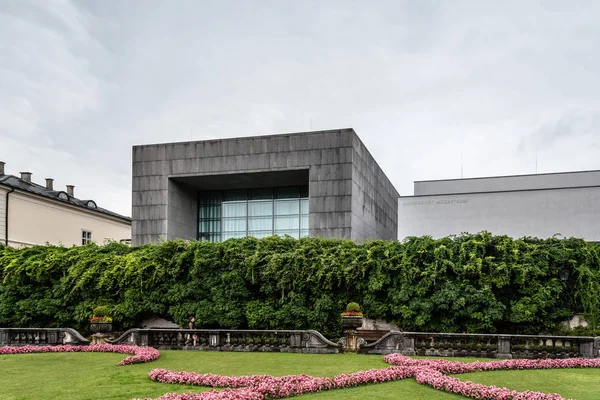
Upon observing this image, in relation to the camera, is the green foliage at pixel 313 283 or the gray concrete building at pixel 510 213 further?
the gray concrete building at pixel 510 213

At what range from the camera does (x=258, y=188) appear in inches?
1373

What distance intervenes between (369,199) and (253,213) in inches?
318

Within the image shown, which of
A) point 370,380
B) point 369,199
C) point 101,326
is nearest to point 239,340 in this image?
point 101,326

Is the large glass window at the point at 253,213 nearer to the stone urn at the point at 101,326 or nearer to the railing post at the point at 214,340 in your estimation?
the stone urn at the point at 101,326

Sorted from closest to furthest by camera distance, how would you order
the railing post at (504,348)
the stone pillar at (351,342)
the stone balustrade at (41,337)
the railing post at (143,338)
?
1. the railing post at (504,348)
2. the stone pillar at (351,342)
3. the railing post at (143,338)
4. the stone balustrade at (41,337)

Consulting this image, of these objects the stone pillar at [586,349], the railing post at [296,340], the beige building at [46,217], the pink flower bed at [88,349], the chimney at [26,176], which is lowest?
the pink flower bed at [88,349]

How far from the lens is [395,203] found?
45344mm

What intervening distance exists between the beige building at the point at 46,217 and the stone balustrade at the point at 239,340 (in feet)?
53.8

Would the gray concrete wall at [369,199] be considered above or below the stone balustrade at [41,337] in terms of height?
above

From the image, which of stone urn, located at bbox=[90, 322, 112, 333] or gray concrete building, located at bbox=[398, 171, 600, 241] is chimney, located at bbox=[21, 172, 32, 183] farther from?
gray concrete building, located at bbox=[398, 171, 600, 241]

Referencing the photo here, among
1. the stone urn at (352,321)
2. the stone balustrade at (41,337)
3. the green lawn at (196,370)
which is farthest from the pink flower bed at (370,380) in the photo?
the stone balustrade at (41,337)

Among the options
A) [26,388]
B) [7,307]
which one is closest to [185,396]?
[26,388]

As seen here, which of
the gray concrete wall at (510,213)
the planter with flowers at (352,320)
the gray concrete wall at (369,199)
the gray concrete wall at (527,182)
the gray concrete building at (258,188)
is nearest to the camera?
the planter with flowers at (352,320)

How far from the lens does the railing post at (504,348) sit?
53.0ft
